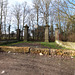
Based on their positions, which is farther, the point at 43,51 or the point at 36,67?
the point at 43,51

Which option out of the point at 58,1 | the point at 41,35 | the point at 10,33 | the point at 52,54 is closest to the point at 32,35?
the point at 41,35

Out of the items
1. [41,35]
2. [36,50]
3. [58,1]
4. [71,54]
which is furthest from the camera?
[41,35]

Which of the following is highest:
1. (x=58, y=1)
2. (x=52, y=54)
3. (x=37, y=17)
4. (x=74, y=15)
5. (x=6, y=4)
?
(x=6, y=4)

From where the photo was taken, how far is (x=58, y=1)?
14.1 ft

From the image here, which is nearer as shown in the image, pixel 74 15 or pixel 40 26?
pixel 74 15

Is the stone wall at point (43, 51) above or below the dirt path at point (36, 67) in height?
above

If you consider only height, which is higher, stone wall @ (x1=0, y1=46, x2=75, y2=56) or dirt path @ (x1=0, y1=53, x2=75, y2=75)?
stone wall @ (x1=0, y1=46, x2=75, y2=56)

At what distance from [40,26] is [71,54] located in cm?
1005

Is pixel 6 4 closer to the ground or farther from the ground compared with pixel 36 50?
farther from the ground

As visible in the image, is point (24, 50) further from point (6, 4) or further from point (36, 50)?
point (6, 4)

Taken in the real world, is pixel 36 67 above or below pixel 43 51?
below

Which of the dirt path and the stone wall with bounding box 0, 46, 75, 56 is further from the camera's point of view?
the stone wall with bounding box 0, 46, 75, 56

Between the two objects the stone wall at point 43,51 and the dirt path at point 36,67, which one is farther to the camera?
the stone wall at point 43,51

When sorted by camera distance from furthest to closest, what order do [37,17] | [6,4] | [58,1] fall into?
1. [6,4]
2. [37,17]
3. [58,1]
